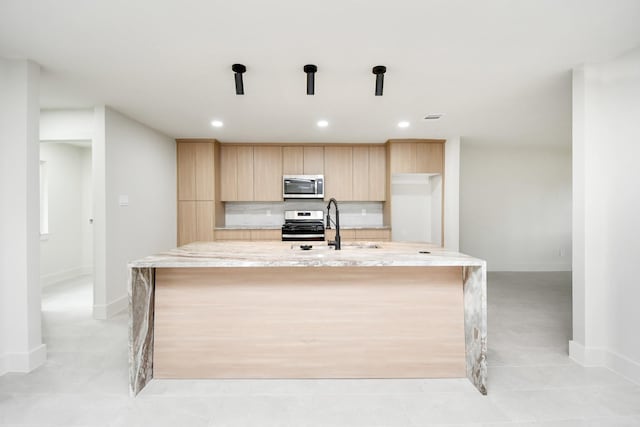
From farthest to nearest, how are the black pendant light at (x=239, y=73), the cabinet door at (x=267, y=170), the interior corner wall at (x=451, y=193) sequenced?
the cabinet door at (x=267, y=170) < the interior corner wall at (x=451, y=193) < the black pendant light at (x=239, y=73)

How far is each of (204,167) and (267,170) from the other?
0.99 meters

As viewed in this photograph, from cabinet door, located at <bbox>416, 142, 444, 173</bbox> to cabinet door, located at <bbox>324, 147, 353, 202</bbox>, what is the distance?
3.58 feet

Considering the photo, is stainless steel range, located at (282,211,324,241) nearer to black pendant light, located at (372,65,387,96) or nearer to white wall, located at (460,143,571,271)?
white wall, located at (460,143,571,271)

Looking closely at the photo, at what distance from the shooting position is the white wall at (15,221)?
96.7 inches

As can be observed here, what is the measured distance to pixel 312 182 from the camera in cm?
552

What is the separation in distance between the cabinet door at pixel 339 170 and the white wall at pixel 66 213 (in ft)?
14.3

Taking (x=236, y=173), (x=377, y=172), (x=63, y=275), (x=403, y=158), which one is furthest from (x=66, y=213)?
(x=403, y=158)

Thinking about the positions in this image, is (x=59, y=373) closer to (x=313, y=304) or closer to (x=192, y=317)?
(x=192, y=317)

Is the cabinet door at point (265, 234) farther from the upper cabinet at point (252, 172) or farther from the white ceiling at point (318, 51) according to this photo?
the white ceiling at point (318, 51)


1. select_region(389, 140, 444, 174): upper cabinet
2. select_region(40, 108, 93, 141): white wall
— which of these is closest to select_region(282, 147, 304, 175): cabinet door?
select_region(389, 140, 444, 174): upper cabinet

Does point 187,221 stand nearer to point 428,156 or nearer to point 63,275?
point 63,275

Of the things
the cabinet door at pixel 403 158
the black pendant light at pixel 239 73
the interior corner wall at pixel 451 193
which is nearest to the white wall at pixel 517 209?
the interior corner wall at pixel 451 193

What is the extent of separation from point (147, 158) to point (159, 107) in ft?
3.63

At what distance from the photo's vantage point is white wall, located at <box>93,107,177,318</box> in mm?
3652
